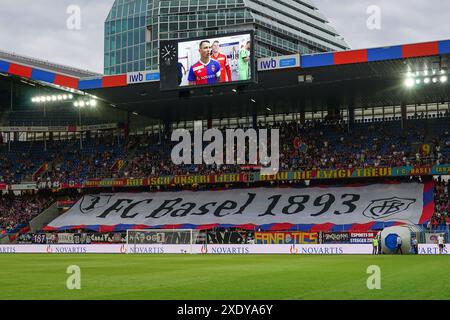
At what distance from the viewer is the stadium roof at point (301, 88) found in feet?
173

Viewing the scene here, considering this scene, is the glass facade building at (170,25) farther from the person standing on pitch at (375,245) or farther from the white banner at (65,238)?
the person standing on pitch at (375,245)

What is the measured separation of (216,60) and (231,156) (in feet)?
46.5

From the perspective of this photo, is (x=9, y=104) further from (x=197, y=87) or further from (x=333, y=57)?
(x=333, y=57)

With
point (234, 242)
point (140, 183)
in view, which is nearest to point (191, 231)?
point (234, 242)

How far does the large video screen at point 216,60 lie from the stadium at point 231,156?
11 centimetres

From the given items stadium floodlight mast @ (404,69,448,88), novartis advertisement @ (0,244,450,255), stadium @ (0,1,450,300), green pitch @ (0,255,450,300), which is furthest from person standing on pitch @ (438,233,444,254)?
green pitch @ (0,255,450,300)

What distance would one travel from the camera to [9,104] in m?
82.4

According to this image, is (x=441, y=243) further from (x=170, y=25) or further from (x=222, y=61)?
(x=170, y=25)

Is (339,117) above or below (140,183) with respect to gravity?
above

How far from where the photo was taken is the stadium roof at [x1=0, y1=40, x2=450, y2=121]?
52844 millimetres

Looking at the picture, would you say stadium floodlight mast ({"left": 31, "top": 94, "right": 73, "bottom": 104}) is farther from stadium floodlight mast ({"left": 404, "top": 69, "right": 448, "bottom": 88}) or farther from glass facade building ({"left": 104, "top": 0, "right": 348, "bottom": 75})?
glass facade building ({"left": 104, "top": 0, "right": 348, "bottom": 75})

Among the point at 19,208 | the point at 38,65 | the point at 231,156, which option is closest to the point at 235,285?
the point at 231,156

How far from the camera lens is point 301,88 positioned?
61719 mm
